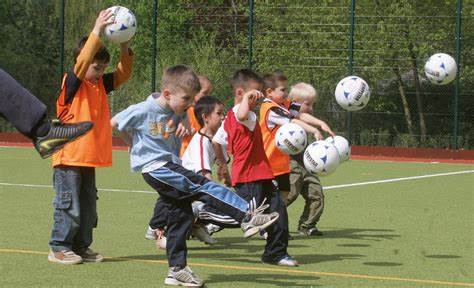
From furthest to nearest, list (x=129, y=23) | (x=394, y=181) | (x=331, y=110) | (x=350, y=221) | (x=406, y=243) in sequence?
(x=331, y=110) → (x=394, y=181) → (x=350, y=221) → (x=406, y=243) → (x=129, y=23)

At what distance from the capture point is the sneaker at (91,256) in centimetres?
926

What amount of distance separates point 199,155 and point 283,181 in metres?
0.90

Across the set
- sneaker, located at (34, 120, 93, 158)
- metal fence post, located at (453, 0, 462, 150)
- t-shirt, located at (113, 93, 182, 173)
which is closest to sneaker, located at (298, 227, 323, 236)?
t-shirt, located at (113, 93, 182, 173)

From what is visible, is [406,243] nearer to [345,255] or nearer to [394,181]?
[345,255]

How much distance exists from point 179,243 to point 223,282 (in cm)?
45

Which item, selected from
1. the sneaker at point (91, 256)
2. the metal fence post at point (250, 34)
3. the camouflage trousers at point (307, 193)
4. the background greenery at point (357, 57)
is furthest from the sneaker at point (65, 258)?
the metal fence post at point (250, 34)

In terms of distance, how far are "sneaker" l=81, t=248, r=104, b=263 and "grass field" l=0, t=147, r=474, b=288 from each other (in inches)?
5.4

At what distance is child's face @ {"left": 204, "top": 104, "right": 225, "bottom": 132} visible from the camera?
10.5 metres

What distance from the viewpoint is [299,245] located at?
10.8 m

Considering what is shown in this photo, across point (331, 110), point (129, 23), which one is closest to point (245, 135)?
point (129, 23)

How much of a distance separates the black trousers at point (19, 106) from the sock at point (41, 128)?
5 cm

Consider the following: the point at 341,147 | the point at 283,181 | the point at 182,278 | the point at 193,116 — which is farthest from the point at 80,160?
the point at 341,147

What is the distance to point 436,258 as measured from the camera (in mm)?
9734

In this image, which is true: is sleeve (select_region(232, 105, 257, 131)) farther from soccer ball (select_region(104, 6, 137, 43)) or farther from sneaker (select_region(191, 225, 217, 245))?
sneaker (select_region(191, 225, 217, 245))
